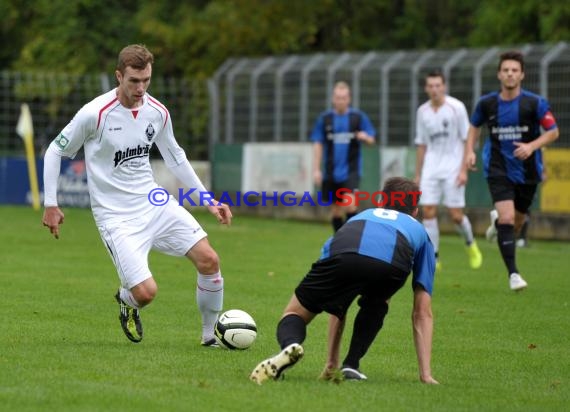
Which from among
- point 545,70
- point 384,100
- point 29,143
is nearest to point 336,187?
point 545,70

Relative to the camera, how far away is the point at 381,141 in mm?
25281

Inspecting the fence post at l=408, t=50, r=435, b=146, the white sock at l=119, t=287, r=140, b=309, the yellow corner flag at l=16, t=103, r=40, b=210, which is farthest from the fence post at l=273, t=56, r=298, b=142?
the white sock at l=119, t=287, r=140, b=309

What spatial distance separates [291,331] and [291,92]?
1956 centimetres

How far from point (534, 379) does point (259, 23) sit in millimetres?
27562

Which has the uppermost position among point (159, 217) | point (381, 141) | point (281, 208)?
point (159, 217)

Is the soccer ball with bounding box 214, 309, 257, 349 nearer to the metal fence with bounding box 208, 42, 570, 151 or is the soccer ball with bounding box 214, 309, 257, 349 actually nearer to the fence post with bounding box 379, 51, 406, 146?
the metal fence with bounding box 208, 42, 570, 151

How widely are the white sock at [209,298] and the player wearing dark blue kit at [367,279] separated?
5.31 ft

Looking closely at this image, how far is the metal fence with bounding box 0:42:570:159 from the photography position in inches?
923

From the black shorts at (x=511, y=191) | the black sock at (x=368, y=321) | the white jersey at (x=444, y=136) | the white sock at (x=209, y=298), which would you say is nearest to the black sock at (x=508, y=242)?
the black shorts at (x=511, y=191)

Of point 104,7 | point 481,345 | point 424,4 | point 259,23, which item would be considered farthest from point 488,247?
point 104,7

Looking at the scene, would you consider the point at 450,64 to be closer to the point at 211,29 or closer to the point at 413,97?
the point at 413,97

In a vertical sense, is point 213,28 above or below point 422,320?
above

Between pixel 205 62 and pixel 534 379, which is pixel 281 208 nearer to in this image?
pixel 205 62

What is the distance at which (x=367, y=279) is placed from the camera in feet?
24.7
